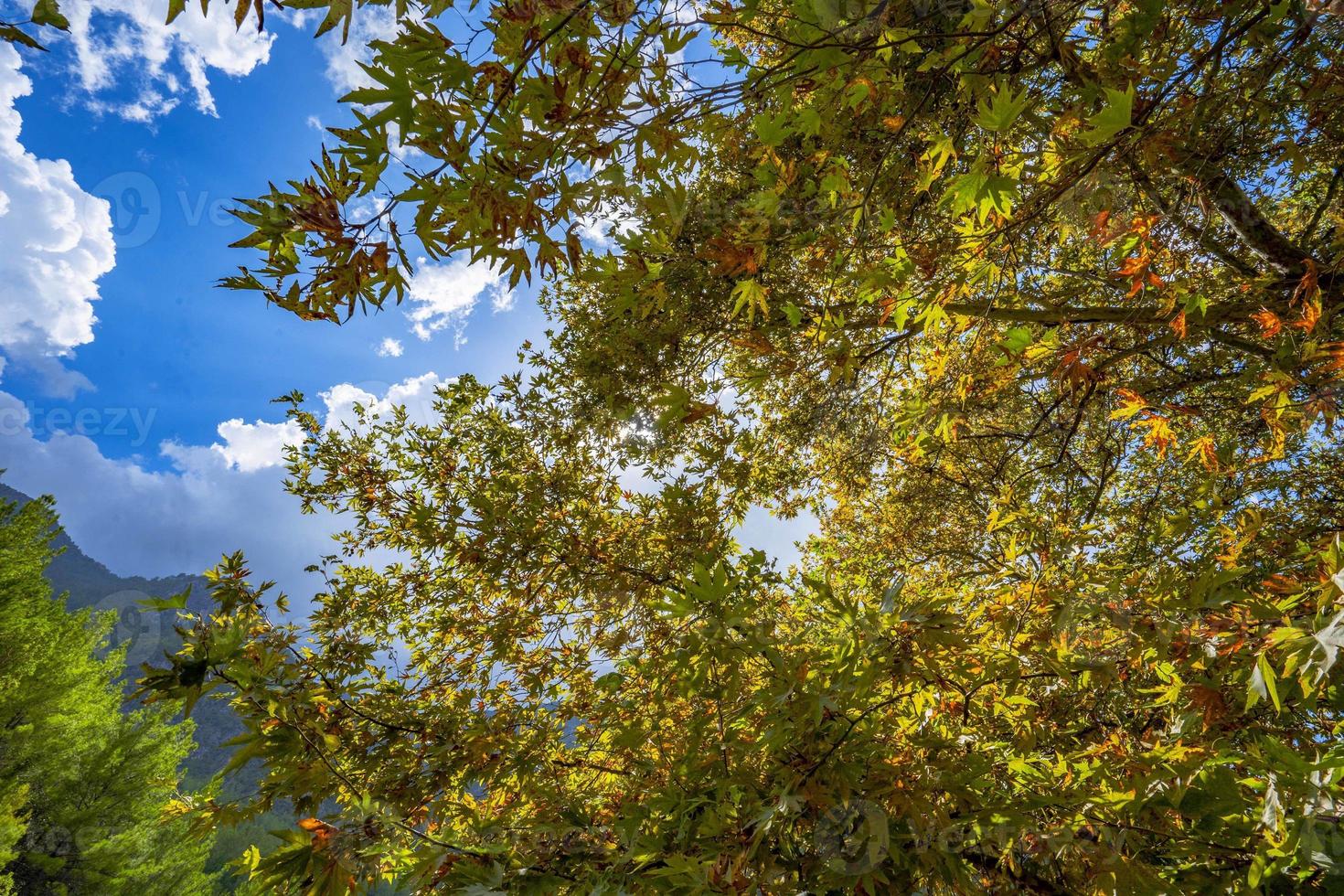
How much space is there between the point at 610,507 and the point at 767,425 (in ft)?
5.23

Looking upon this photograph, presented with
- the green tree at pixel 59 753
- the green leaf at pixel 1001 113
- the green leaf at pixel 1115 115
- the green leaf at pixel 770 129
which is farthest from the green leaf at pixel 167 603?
the green tree at pixel 59 753

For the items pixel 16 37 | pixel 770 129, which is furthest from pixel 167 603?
pixel 770 129

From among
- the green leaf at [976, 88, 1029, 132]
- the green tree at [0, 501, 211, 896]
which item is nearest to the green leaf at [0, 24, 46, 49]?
the green leaf at [976, 88, 1029, 132]

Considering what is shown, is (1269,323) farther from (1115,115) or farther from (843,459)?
(843,459)

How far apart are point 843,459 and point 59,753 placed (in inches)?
639

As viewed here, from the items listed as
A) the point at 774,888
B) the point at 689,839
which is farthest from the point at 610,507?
the point at 774,888

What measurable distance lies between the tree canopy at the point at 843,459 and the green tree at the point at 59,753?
1126 centimetres

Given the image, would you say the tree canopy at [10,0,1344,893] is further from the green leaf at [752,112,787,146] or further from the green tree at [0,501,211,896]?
the green tree at [0,501,211,896]

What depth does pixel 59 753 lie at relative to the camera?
10.8 m

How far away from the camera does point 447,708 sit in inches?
113

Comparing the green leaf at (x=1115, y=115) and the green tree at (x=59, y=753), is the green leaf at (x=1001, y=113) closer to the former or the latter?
the green leaf at (x=1115, y=115)

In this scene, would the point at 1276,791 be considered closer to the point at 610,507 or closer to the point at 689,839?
the point at 689,839

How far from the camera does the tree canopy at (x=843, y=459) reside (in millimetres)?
1362

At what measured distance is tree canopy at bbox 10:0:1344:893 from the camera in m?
1.36
